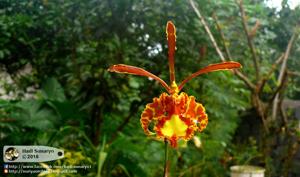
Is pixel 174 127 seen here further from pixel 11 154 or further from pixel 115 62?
pixel 115 62

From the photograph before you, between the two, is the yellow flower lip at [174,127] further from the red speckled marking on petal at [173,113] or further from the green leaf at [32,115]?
the green leaf at [32,115]

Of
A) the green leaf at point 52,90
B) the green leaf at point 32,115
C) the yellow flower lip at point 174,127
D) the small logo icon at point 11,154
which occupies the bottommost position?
the small logo icon at point 11,154

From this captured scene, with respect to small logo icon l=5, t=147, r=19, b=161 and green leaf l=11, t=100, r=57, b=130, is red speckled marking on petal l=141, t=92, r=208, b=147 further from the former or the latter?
green leaf l=11, t=100, r=57, b=130

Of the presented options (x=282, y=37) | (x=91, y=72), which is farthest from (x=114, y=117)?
(x=282, y=37)

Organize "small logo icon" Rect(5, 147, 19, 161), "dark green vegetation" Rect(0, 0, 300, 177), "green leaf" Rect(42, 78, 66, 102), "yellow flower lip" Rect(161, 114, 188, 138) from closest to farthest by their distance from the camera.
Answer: "yellow flower lip" Rect(161, 114, 188, 138)
"small logo icon" Rect(5, 147, 19, 161)
"dark green vegetation" Rect(0, 0, 300, 177)
"green leaf" Rect(42, 78, 66, 102)

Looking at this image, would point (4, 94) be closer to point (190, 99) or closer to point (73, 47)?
point (73, 47)

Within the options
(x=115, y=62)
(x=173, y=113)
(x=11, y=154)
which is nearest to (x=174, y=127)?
(x=173, y=113)

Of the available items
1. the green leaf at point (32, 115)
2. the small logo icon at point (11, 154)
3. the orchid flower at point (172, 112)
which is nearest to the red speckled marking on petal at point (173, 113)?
the orchid flower at point (172, 112)

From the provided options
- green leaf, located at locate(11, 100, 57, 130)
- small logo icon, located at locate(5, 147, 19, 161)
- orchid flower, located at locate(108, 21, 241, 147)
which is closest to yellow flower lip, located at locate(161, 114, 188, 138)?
orchid flower, located at locate(108, 21, 241, 147)
